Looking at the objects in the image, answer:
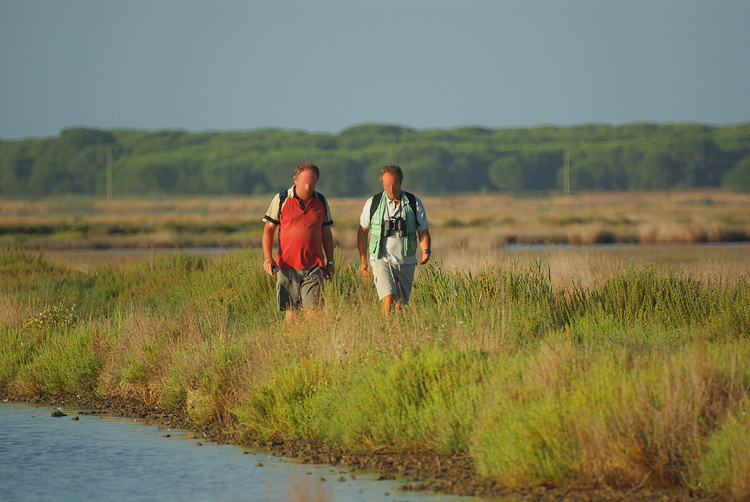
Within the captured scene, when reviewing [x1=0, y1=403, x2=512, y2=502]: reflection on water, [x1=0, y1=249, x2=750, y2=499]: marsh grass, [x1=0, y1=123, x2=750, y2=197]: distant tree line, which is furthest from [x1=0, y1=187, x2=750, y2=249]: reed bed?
[x1=0, y1=123, x2=750, y2=197]: distant tree line

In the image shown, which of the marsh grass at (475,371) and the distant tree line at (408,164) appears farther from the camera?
the distant tree line at (408,164)

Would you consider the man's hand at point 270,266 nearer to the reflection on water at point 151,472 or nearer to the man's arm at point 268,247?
the man's arm at point 268,247

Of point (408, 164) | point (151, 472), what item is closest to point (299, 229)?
point (151, 472)

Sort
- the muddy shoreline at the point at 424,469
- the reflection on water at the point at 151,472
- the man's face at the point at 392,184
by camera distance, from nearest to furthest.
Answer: the muddy shoreline at the point at 424,469 → the reflection on water at the point at 151,472 → the man's face at the point at 392,184

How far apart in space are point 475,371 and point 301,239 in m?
2.79

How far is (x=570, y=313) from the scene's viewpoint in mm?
10656

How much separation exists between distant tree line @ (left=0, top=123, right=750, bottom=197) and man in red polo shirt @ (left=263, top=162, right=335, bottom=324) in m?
134

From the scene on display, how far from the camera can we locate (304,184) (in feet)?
31.7

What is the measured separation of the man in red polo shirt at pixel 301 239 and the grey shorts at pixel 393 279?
0.51 metres

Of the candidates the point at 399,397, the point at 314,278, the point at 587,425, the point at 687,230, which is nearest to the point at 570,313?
the point at 314,278

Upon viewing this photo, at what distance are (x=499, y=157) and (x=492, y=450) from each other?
165 metres

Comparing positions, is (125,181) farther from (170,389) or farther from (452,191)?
(170,389)

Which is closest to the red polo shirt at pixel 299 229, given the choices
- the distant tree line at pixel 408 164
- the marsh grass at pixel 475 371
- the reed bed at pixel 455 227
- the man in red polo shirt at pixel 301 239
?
the man in red polo shirt at pixel 301 239

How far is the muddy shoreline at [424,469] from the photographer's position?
6.29 m
